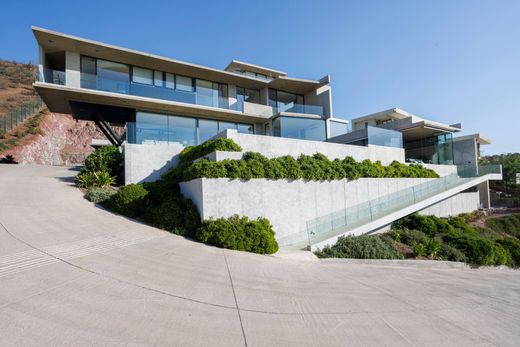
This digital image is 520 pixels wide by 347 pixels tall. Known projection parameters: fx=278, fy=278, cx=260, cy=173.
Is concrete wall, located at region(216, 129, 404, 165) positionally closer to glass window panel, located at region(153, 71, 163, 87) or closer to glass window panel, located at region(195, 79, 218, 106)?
glass window panel, located at region(195, 79, 218, 106)

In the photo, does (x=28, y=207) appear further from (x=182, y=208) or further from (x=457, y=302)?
(x=457, y=302)

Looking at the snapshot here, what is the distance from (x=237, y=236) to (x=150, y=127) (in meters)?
11.9

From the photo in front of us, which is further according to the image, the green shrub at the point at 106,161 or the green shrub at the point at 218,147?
the green shrub at the point at 106,161

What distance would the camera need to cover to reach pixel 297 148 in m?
14.8

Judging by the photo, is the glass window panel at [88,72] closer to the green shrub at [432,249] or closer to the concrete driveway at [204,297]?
the concrete driveway at [204,297]

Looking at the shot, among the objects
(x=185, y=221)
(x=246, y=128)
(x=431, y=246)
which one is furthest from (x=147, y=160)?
(x=431, y=246)

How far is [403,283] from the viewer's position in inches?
325

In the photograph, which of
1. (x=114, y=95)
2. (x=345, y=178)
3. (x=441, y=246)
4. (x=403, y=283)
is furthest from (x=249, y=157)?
(x=114, y=95)

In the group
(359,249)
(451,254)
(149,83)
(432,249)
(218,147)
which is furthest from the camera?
(149,83)

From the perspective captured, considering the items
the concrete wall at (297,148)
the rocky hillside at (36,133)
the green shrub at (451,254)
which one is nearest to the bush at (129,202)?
the concrete wall at (297,148)

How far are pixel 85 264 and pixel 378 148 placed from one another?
18.1 metres

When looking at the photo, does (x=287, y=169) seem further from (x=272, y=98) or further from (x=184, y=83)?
(x=272, y=98)

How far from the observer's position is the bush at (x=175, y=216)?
10516 millimetres

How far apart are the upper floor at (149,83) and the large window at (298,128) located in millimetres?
632
